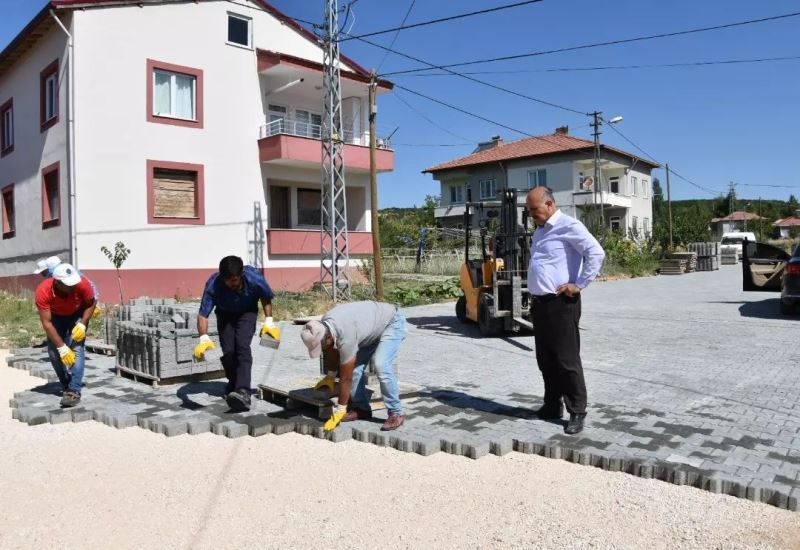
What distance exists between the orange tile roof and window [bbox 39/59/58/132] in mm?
31675

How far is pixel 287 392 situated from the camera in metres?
6.54

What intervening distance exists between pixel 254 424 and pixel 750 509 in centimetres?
383

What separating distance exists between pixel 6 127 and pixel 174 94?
7417mm

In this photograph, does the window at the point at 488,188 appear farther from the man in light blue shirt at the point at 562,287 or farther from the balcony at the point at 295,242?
the man in light blue shirt at the point at 562,287

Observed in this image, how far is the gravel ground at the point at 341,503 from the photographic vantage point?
3715mm

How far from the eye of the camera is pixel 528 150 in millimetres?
46188

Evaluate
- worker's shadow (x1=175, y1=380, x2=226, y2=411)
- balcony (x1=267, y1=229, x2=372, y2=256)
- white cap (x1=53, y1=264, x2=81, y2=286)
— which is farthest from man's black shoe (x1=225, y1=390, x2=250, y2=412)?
balcony (x1=267, y1=229, x2=372, y2=256)

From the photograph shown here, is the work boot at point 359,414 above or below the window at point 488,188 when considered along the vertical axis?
below

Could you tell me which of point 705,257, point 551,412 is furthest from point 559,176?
point 551,412

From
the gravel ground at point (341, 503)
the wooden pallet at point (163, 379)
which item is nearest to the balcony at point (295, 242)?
the wooden pallet at point (163, 379)

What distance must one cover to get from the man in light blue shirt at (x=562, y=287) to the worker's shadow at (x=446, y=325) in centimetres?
634

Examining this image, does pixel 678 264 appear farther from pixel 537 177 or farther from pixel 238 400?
pixel 238 400

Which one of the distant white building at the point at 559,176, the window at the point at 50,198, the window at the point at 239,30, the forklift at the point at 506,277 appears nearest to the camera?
the forklift at the point at 506,277

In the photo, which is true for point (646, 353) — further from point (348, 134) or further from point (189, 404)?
point (348, 134)
